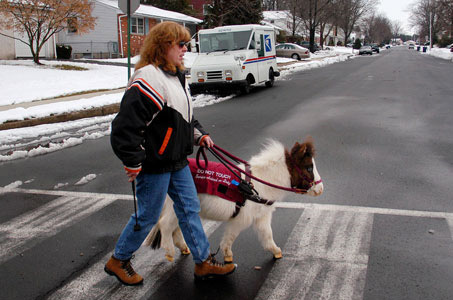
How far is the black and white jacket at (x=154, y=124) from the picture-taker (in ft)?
9.73

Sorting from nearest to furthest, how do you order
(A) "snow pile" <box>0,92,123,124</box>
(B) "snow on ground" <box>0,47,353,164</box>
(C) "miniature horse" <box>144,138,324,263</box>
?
(C) "miniature horse" <box>144,138,324,263</box> < (B) "snow on ground" <box>0,47,353,164</box> < (A) "snow pile" <box>0,92,123,124</box>

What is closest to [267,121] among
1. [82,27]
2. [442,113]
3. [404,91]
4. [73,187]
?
[442,113]

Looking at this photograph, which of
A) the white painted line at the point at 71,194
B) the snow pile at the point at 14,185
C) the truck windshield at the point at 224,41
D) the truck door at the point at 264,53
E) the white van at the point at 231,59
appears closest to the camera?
the white painted line at the point at 71,194

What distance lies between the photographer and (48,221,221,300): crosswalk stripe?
344 centimetres

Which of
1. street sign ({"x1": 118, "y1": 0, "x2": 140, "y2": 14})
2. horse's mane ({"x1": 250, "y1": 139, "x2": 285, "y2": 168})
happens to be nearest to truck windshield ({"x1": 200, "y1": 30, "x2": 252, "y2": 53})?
street sign ({"x1": 118, "y1": 0, "x2": 140, "y2": 14})

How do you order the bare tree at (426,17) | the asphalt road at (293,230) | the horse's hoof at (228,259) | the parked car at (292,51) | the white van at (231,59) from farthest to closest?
1. the bare tree at (426,17)
2. the parked car at (292,51)
3. the white van at (231,59)
4. the horse's hoof at (228,259)
5. the asphalt road at (293,230)

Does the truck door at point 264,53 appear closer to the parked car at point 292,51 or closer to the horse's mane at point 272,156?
the horse's mane at point 272,156

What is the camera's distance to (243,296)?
11.2ft

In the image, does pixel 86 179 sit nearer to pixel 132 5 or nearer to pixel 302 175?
pixel 302 175

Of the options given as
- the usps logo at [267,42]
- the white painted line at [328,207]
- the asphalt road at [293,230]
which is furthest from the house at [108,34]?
the white painted line at [328,207]

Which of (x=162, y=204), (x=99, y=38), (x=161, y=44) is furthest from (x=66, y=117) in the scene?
(x=99, y=38)

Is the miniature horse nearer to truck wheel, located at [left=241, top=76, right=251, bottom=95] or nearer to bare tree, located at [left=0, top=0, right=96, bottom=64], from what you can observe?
truck wheel, located at [left=241, top=76, right=251, bottom=95]

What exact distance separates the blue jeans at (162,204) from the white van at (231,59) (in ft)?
44.0

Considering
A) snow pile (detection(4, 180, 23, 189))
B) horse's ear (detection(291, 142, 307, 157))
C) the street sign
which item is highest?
the street sign
